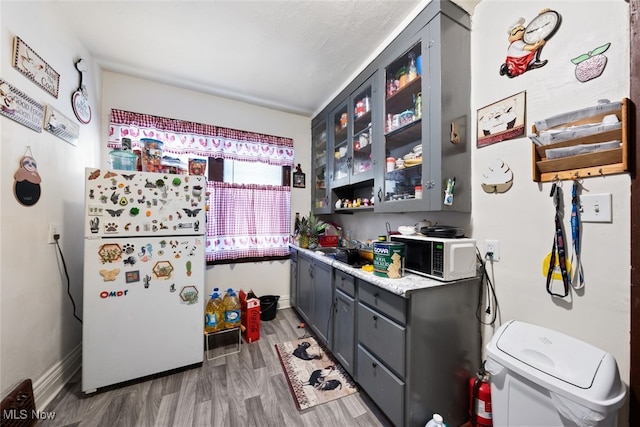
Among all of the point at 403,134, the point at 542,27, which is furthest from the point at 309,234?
the point at 542,27

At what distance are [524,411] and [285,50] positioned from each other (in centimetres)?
261

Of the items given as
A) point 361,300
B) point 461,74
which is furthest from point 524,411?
point 461,74

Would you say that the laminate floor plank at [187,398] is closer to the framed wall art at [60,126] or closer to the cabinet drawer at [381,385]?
the cabinet drawer at [381,385]

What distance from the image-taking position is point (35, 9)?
1342mm

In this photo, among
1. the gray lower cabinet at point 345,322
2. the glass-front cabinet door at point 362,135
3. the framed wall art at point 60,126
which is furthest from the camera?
the glass-front cabinet door at point 362,135

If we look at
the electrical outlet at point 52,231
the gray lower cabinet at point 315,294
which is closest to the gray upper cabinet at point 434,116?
the gray lower cabinet at point 315,294

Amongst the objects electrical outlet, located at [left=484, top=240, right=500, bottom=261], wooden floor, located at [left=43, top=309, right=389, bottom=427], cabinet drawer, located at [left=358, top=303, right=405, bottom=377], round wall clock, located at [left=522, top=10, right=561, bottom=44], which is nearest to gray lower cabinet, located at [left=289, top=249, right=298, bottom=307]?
wooden floor, located at [left=43, top=309, right=389, bottom=427]

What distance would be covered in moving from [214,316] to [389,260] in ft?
5.46

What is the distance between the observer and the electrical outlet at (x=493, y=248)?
1.33 meters

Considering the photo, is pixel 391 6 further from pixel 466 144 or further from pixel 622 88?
pixel 622 88

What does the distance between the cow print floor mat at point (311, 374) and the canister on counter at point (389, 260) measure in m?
0.90

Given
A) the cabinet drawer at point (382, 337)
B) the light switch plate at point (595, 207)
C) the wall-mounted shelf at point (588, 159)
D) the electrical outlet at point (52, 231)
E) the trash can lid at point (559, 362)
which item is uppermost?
the wall-mounted shelf at point (588, 159)

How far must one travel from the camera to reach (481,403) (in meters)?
1.20

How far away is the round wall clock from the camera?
1.10m
